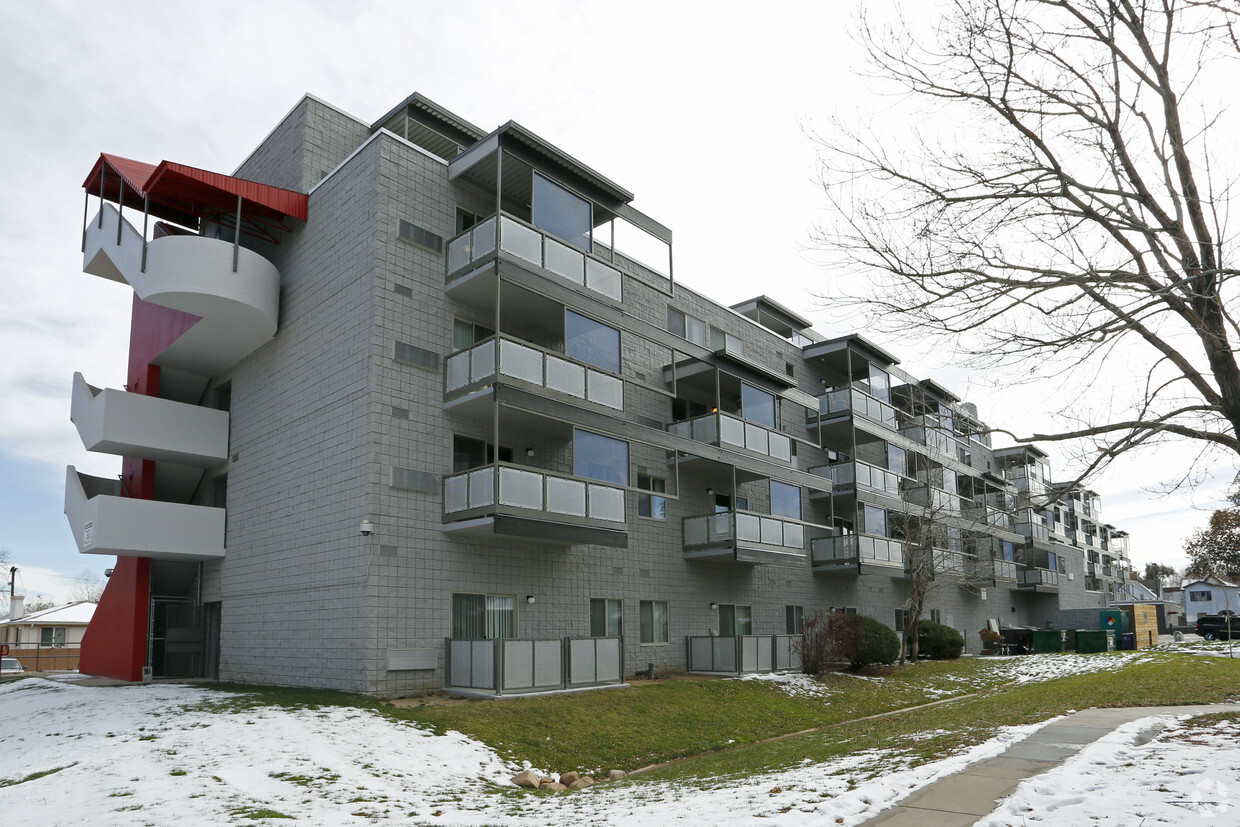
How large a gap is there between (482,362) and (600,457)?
13.8ft

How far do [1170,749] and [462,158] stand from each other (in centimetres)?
1773

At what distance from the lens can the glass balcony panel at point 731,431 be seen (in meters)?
25.8

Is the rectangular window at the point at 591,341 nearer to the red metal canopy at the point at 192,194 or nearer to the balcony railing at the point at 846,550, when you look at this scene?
the red metal canopy at the point at 192,194

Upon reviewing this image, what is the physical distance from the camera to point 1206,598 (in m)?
103

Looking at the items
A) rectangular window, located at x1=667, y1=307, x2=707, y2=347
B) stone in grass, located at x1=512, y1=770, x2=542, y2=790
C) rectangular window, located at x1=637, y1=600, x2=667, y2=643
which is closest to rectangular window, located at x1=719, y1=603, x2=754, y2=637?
rectangular window, located at x1=637, y1=600, x2=667, y2=643

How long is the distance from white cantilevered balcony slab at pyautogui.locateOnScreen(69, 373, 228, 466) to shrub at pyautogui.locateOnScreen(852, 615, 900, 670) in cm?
1977

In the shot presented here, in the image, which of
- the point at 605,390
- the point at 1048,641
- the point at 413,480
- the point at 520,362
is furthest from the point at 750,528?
the point at 1048,641

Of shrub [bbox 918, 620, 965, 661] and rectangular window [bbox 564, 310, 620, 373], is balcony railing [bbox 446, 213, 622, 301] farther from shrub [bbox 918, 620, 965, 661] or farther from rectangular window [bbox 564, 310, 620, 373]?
shrub [bbox 918, 620, 965, 661]

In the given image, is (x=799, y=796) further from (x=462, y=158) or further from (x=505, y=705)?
(x=462, y=158)

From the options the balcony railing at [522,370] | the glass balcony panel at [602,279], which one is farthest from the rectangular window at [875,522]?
the balcony railing at [522,370]

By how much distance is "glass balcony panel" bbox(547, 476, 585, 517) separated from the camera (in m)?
19.0

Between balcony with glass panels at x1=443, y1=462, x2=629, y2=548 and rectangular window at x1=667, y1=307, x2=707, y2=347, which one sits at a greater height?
rectangular window at x1=667, y1=307, x2=707, y2=347

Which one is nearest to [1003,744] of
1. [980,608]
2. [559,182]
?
[559,182]

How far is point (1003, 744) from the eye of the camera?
35.2 feet
